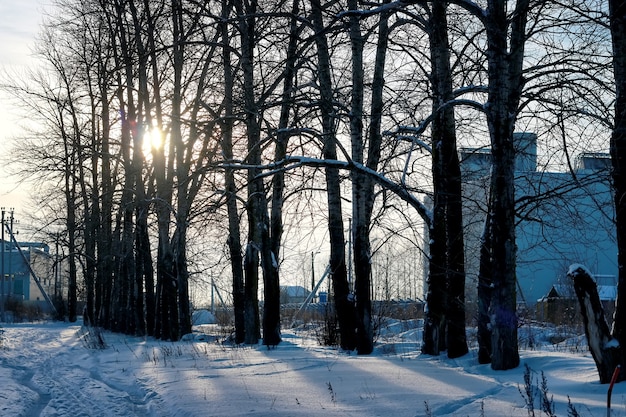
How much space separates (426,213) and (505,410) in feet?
20.9

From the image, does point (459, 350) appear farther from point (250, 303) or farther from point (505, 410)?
point (250, 303)

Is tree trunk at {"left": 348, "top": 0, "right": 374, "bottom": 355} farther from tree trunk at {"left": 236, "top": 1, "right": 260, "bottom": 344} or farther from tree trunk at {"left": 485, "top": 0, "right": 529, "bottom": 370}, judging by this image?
tree trunk at {"left": 485, "top": 0, "right": 529, "bottom": 370}

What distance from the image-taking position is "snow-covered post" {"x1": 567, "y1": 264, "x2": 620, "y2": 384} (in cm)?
798

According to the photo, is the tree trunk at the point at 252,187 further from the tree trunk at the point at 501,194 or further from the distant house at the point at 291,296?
the distant house at the point at 291,296

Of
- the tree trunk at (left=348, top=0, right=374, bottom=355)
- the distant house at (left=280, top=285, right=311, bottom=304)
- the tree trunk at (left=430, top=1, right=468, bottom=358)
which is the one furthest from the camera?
the distant house at (left=280, top=285, right=311, bottom=304)

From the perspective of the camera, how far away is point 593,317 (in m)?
8.14

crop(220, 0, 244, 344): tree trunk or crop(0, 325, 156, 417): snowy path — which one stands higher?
crop(220, 0, 244, 344): tree trunk

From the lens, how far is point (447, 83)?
40.8ft

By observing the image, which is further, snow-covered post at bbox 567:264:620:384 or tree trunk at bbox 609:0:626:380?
tree trunk at bbox 609:0:626:380

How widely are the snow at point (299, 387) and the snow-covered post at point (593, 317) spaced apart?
35 cm

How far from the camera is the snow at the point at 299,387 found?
283 inches

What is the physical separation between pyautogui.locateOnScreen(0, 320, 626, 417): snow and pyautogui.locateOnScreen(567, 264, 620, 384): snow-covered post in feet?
1.16

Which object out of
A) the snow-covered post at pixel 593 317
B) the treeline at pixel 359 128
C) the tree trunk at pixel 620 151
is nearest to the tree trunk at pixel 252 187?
the treeline at pixel 359 128

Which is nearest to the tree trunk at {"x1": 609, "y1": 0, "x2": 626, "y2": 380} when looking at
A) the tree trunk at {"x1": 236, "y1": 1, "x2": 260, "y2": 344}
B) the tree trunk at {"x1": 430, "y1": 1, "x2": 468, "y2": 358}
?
the tree trunk at {"x1": 430, "y1": 1, "x2": 468, "y2": 358}
